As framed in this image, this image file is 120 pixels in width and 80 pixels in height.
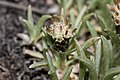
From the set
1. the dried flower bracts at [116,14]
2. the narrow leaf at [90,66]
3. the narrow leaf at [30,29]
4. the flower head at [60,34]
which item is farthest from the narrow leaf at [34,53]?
the dried flower bracts at [116,14]

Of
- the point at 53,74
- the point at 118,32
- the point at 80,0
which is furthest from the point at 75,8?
the point at 53,74

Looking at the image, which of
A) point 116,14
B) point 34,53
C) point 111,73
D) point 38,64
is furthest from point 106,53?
point 34,53

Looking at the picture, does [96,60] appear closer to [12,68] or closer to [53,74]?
[53,74]

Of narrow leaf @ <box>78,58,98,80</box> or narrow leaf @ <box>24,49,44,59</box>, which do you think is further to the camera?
narrow leaf @ <box>24,49,44,59</box>

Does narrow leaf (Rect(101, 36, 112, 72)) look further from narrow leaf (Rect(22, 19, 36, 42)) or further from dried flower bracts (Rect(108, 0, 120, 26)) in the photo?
narrow leaf (Rect(22, 19, 36, 42))

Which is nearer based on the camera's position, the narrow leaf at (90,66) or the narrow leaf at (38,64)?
the narrow leaf at (90,66)

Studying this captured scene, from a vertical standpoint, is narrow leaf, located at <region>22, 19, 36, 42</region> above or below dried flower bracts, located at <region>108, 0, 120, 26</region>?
above

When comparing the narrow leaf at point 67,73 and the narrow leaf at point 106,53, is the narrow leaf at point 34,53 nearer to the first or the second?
the narrow leaf at point 67,73

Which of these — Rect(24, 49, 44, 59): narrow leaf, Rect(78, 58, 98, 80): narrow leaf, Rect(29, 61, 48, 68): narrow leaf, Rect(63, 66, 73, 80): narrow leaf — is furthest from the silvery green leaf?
Rect(24, 49, 44, 59): narrow leaf

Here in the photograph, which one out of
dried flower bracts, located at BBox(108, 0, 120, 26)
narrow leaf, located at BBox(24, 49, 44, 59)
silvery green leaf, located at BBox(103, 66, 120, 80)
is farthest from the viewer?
narrow leaf, located at BBox(24, 49, 44, 59)

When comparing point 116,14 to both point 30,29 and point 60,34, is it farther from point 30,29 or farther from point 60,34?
point 30,29

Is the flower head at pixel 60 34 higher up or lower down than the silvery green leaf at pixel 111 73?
higher up
